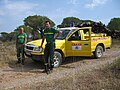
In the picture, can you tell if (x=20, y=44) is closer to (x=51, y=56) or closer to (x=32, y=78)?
(x=51, y=56)

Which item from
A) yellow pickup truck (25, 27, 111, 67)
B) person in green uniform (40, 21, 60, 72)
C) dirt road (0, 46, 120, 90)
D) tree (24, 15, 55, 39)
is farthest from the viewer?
tree (24, 15, 55, 39)

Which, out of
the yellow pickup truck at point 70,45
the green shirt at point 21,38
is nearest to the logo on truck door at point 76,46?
the yellow pickup truck at point 70,45

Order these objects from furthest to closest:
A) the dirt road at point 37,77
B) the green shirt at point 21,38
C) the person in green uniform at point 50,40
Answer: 1. the green shirt at point 21,38
2. the person in green uniform at point 50,40
3. the dirt road at point 37,77

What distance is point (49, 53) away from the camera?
29.8 ft

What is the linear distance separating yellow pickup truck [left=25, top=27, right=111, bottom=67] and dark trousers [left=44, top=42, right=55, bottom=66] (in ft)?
2.10

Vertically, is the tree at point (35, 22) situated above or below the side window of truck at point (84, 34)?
above

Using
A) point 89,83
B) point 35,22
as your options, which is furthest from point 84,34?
point 35,22

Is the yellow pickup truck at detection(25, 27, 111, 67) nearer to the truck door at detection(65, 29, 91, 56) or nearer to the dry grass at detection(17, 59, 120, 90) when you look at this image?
the truck door at detection(65, 29, 91, 56)

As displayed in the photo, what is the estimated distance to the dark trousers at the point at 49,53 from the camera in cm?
894

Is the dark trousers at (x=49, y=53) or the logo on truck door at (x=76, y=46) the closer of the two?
the dark trousers at (x=49, y=53)

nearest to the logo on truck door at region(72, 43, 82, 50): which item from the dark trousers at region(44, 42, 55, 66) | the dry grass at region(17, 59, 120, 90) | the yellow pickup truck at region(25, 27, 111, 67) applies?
the yellow pickup truck at region(25, 27, 111, 67)

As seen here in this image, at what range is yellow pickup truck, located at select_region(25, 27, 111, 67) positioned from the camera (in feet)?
33.1

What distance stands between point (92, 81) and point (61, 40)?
13.8 feet

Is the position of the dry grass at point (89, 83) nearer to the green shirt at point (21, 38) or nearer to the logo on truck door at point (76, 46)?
the logo on truck door at point (76, 46)
